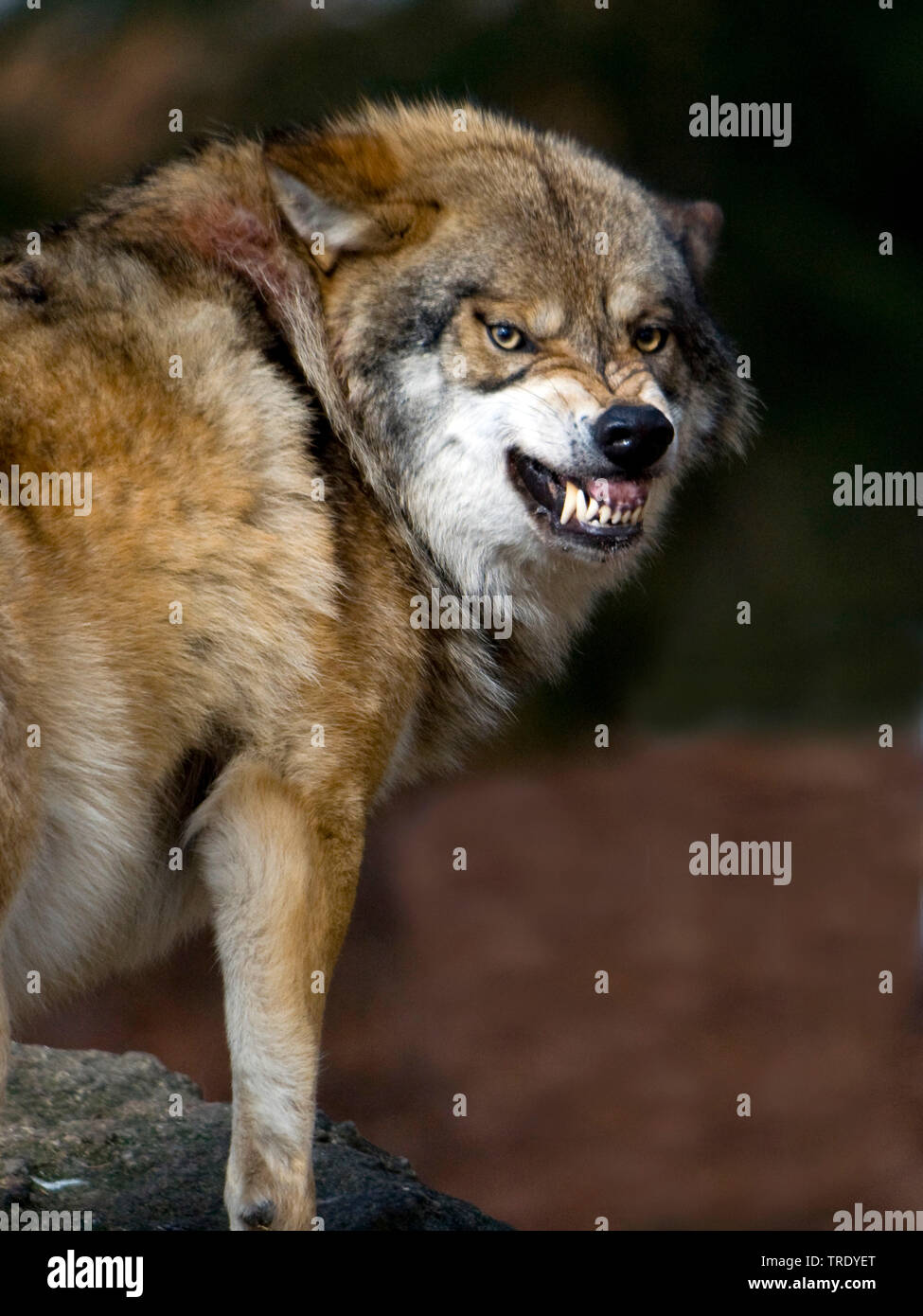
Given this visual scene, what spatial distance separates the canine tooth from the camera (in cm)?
368

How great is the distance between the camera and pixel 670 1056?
35.0ft

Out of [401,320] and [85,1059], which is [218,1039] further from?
[401,320]

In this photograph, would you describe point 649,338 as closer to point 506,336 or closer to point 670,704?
point 506,336

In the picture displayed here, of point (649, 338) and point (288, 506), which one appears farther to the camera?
point (649, 338)

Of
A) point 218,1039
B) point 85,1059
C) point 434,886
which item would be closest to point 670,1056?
point 434,886

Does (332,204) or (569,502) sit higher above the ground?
(332,204)

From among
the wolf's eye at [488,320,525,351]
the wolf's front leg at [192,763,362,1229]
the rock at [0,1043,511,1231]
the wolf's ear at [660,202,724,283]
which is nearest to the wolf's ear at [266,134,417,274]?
the wolf's eye at [488,320,525,351]

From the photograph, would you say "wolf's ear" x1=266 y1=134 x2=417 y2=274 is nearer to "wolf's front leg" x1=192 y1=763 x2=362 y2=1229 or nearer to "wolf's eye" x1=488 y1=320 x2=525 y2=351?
"wolf's eye" x1=488 y1=320 x2=525 y2=351

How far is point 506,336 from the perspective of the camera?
3.70 meters

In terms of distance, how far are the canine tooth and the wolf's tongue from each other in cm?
4

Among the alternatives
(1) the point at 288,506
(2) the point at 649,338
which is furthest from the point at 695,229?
(1) the point at 288,506

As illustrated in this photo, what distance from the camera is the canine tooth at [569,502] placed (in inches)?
145

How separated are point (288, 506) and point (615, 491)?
0.82 m

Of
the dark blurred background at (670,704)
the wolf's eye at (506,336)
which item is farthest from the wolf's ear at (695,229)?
the dark blurred background at (670,704)
